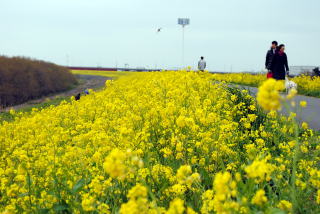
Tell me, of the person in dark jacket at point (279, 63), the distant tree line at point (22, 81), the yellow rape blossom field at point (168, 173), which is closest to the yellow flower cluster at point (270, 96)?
the yellow rape blossom field at point (168, 173)

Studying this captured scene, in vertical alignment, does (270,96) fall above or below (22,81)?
above

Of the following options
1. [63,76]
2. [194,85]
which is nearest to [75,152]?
[194,85]

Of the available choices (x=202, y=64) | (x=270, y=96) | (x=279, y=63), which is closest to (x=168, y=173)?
(x=270, y=96)

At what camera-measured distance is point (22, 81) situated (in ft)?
68.8

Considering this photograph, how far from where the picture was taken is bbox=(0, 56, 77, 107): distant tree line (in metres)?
19.4

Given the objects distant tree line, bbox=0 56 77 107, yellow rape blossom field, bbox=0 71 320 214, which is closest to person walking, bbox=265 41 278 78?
yellow rape blossom field, bbox=0 71 320 214

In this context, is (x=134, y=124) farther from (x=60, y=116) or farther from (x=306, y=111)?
(x=306, y=111)

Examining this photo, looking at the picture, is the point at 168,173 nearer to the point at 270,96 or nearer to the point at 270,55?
the point at 270,96

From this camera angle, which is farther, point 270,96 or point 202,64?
point 202,64

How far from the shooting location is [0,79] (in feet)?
63.8

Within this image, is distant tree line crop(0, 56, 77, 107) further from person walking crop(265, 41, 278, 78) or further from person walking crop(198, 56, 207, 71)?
person walking crop(265, 41, 278, 78)

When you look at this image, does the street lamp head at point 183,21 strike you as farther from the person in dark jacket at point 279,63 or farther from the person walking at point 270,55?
the person in dark jacket at point 279,63

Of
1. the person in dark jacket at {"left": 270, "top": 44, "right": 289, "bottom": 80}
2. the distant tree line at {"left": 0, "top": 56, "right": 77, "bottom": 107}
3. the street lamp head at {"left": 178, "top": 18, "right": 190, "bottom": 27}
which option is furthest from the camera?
the street lamp head at {"left": 178, "top": 18, "right": 190, "bottom": 27}

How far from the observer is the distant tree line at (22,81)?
19438mm
